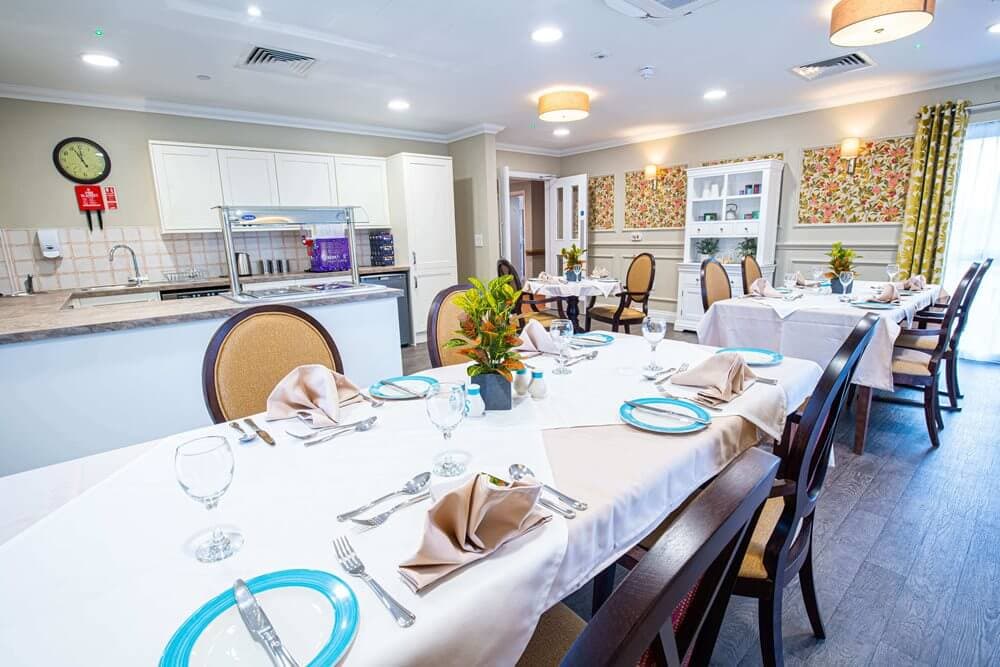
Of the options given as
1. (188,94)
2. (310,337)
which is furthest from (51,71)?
(310,337)

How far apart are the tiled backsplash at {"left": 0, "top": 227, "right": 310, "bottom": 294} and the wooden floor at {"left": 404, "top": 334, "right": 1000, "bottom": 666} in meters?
4.33

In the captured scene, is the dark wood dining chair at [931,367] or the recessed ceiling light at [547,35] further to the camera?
the recessed ceiling light at [547,35]

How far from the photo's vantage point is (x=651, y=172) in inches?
227

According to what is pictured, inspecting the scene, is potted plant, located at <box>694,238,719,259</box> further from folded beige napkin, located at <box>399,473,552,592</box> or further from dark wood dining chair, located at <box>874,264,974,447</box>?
folded beige napkin, located at <box>399,473,552,592</box>

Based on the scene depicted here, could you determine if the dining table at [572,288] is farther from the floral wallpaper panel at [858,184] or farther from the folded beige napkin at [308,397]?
the folded beige napkin at [308,397]

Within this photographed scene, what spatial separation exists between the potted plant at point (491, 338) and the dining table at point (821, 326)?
194 centimetres

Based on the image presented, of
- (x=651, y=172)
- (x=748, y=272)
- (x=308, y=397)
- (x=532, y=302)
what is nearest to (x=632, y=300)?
(x=748, y=272)

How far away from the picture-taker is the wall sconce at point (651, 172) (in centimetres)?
575

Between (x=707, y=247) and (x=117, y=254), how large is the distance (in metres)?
5.83

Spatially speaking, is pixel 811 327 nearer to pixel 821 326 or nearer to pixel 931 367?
pixel 821 326

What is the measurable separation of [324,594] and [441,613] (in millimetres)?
154

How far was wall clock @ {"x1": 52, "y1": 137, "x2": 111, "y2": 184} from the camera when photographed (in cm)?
359

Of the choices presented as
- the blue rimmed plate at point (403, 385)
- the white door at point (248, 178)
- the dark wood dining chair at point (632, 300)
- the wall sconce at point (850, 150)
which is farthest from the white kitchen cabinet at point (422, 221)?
the wall sconce at point (850, 150)

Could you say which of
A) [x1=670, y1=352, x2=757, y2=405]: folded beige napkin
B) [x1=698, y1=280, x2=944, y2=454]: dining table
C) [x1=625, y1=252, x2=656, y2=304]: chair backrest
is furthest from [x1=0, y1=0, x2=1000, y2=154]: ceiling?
[x1=670, y1=352, x2=757, y2=405]: folded beige napkin
